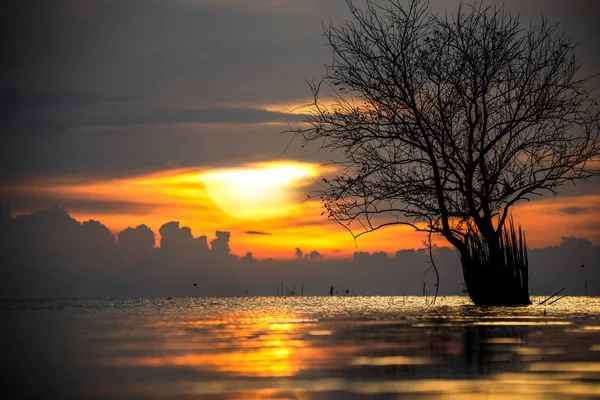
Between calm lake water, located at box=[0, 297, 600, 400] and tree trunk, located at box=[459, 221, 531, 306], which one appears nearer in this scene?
calm lake water, located at box=[0, 297, 600, 400]

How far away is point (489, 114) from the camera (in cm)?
2412

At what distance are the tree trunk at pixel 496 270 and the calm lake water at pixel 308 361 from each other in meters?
8.26

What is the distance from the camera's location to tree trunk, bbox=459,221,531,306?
78.0 feet

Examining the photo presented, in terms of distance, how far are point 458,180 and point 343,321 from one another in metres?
8.61

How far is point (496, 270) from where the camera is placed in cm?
2380

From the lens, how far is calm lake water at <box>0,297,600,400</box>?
700 centimetres

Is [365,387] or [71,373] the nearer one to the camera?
[365,387]

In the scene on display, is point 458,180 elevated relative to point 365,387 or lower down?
elevated

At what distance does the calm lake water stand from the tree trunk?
325 inches

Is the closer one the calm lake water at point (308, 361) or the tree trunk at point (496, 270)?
the calm lake water at point (308, 361)

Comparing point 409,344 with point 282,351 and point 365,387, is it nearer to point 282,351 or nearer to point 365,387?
point 282,351

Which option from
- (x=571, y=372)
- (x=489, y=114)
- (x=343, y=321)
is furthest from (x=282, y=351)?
(x=489, y=114)

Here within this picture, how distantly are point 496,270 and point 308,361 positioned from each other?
614 inches

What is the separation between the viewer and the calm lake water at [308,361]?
23.0 ft
